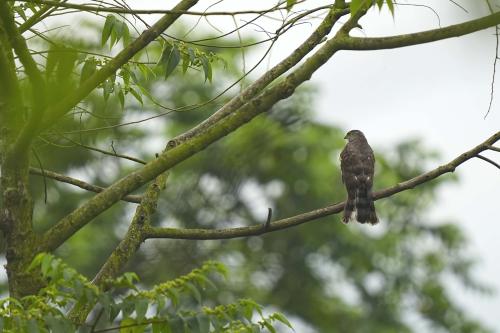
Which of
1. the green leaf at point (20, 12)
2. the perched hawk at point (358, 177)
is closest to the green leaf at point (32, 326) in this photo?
the green leaf at point (20, 12)

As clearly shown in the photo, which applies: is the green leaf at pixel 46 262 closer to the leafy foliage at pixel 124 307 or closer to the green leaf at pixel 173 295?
the leafy foliage at pixel 124 307

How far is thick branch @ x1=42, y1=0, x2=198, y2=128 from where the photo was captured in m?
3.82

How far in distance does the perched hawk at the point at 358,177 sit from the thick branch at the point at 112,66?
390 cm

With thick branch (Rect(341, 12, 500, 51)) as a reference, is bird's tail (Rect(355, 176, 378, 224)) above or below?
below

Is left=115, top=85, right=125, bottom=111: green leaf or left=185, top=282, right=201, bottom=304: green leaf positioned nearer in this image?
left=185, top=282, right=201, bottom=304: green leaf

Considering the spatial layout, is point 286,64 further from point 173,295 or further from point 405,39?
point 173,295

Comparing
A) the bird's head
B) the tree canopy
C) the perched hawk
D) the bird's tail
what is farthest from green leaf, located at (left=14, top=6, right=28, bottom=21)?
the bird's head

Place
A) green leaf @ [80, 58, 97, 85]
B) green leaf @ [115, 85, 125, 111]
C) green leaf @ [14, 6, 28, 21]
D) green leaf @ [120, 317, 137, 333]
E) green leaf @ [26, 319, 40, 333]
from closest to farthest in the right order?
green leaf @ [26, 319, 40, 333] → green leaf @ [120, 317, 137, 333] → green leaf @ [80, 58, 97, 85] → green leaf @ [14, 6, 28, 21] → green leaf @ [115, 85, 125, 111]

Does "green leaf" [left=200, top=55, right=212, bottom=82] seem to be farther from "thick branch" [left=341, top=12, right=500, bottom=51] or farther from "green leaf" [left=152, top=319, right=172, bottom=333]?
"green leaf" [left=152, top=319, right=172, bottom=333]

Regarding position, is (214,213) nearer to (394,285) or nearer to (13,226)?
(394,285)

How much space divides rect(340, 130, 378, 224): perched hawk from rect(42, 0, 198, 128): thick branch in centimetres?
390

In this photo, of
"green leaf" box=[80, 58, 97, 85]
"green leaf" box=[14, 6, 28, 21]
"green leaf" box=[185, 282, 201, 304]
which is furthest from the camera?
"green leaf" box=[14, 6, 28, 21]

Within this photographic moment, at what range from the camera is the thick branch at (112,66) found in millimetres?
3816

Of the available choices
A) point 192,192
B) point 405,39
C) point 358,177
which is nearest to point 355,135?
point 358,177
